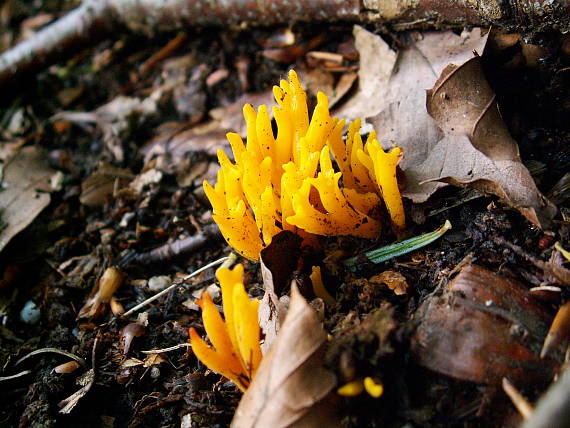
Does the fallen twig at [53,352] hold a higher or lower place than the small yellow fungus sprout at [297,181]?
lower

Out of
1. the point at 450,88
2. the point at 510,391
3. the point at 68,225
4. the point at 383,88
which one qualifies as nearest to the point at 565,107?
the point at 450,88

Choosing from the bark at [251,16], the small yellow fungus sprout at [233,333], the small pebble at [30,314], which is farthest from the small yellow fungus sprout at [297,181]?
the small pebble at [30,314]

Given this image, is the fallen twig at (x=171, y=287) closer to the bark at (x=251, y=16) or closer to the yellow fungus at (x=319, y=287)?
→ the yellow fungus at (x=319, y=287)

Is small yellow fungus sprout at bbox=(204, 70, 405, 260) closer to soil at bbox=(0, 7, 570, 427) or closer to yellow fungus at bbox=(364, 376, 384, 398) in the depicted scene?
soil at bbox=(0, 7, 570, 427)

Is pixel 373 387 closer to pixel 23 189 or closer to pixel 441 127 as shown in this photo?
pixel 441 127

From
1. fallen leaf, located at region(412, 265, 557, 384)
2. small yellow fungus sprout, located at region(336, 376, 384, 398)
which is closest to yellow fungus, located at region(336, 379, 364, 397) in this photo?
small yellow fungus sprout, located at region(336, 376, 384, 398)

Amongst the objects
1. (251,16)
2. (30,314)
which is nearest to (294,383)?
(30,314)
